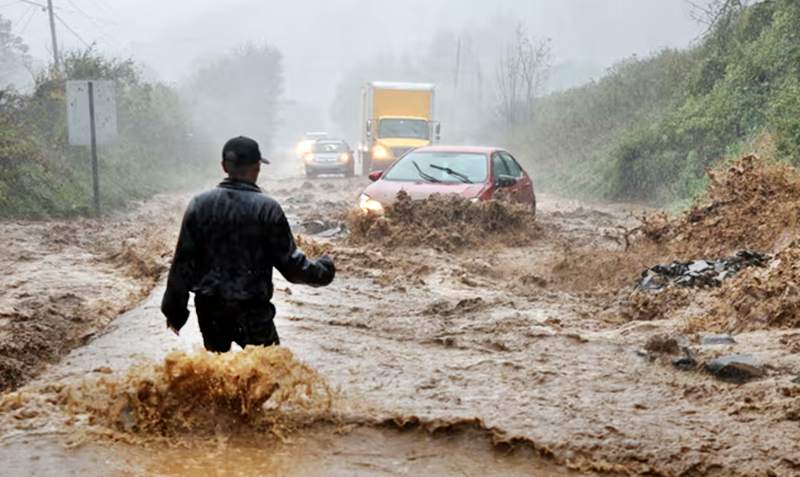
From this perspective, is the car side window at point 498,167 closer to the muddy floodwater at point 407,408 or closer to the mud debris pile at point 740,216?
the mud debris pile at point 740,216

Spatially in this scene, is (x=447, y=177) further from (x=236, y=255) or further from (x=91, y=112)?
(x=236, y=255)

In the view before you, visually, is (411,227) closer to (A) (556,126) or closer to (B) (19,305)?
(B) (19,305)

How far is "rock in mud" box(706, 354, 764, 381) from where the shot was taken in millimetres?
5770

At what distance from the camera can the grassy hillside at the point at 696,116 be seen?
64.6ft

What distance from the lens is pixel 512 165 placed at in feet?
48.5

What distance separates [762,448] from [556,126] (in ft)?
113

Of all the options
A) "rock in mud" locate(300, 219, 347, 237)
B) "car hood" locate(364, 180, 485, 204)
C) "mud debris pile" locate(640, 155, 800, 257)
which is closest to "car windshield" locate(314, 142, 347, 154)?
"rock in mud" locate(300, 219, 347, 237)

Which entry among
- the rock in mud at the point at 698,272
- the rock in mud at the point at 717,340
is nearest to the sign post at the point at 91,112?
the rock in mud at the point at 698,272

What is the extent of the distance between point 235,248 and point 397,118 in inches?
1091

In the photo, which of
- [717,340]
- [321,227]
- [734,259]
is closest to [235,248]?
[717,340]

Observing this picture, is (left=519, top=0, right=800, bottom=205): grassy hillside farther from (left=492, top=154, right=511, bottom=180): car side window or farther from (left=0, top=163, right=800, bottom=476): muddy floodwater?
(left=0, top=163, right=800, bottom=476): muddy floodwater

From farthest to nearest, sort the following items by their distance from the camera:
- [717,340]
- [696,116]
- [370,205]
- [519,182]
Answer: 1. [696,116]
2. [519,182]
3. [370,205]
4. [717,340]

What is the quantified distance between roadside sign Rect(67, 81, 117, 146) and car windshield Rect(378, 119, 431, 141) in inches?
559

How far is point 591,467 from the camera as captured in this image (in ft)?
15.2
